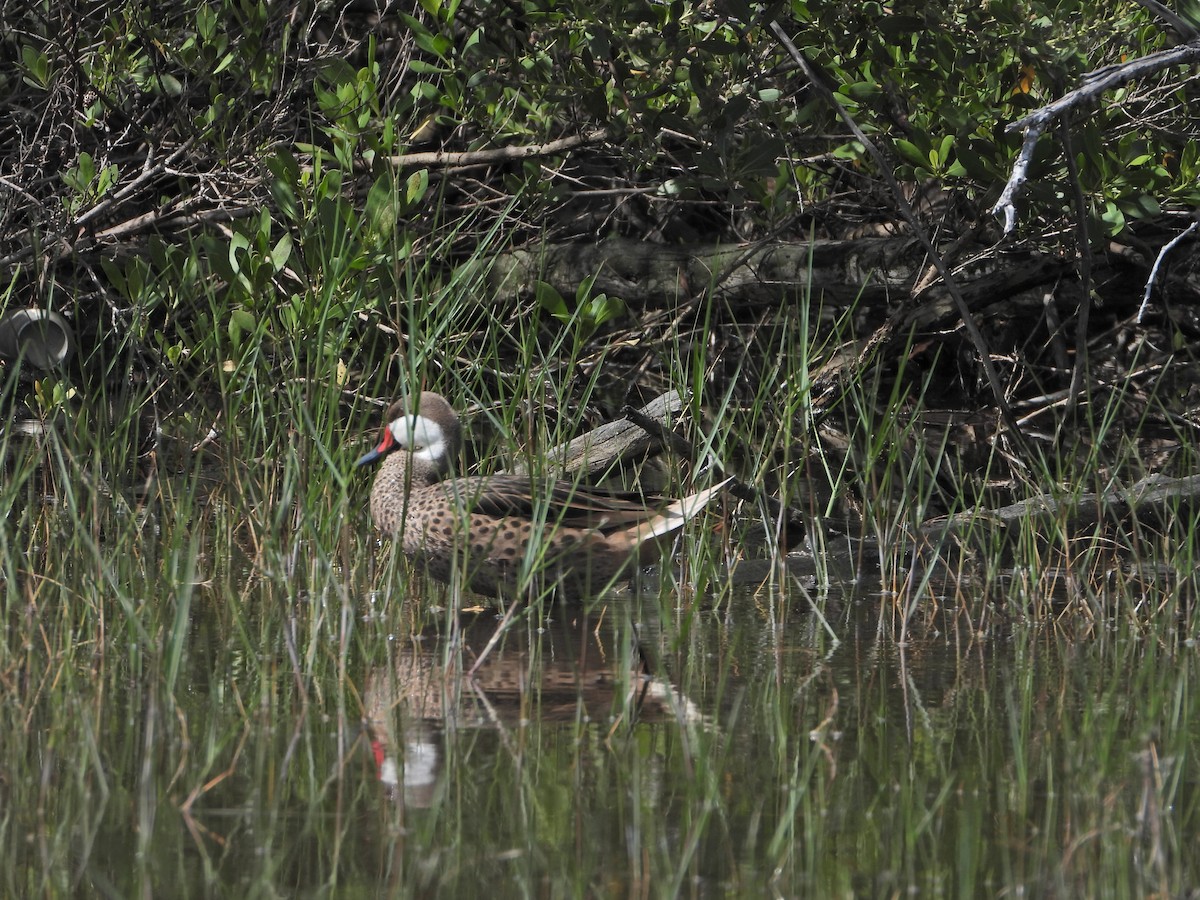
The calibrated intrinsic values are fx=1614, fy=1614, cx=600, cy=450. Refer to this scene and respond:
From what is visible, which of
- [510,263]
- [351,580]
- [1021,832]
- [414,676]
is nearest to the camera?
[1021,832]

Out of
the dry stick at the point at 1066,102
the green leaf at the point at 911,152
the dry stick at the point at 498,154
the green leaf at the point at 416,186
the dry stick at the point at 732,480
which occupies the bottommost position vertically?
the dry stick at the point at 732,480

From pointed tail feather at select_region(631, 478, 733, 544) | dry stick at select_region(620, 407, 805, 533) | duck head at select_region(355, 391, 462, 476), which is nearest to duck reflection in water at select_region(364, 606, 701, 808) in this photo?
pointed tail feather at select_region(631, 478, 733, 544)

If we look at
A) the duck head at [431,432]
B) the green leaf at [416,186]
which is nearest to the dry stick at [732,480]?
the duck head at [431,432]

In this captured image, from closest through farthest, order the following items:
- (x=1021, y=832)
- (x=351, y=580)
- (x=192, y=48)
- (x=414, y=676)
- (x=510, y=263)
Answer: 1. (x=1021, y=832)
2. (x=414, y=676)
3. (x=351, y=580)
4. (x=192, y=48)
5. (x=510, y=263)

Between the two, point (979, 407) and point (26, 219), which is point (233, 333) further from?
point (979, 407)

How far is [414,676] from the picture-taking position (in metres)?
3.69

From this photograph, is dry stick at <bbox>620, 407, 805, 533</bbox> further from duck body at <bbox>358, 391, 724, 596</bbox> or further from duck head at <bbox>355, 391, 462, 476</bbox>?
duck head at <bbox>355, 391, 462, 476</bbox>

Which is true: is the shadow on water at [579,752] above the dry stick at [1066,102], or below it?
below

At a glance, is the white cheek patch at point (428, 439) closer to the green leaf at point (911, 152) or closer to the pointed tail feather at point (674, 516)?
the pointed tail feather at point (674, 516)

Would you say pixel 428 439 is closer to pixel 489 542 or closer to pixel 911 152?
pixel 489 542

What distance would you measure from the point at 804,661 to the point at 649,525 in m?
0.92

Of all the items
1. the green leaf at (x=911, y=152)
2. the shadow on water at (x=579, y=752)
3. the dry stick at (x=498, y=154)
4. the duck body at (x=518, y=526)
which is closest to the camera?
the shadow on water at (x=579, y=752)

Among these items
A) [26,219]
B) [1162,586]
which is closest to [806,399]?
[1162,586]

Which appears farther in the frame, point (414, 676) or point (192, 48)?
point (192, 48)
